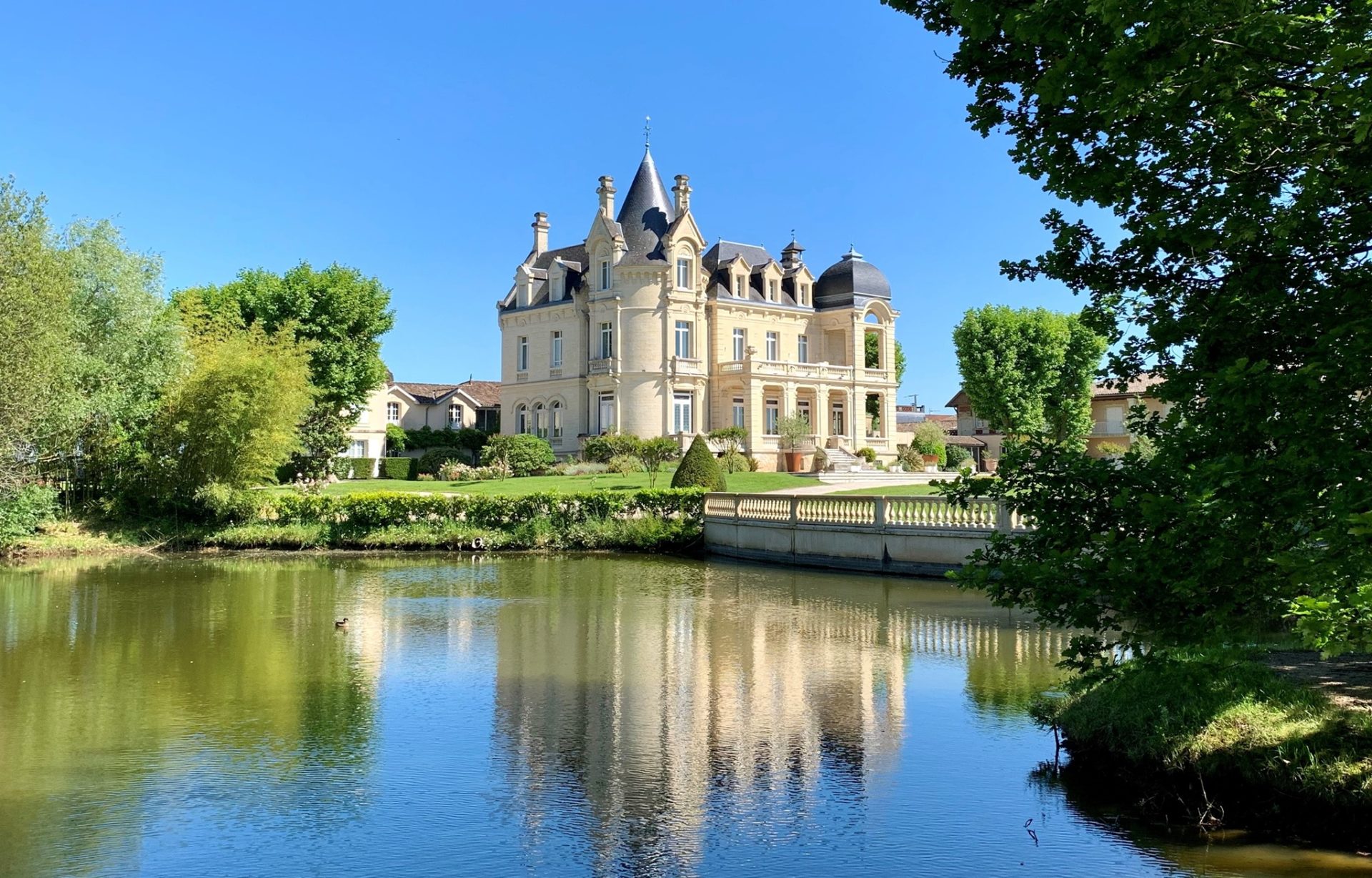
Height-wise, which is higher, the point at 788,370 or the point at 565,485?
the point at 788,370

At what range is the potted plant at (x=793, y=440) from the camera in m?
48.9

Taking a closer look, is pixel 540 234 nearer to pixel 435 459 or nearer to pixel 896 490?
pixel 435 459

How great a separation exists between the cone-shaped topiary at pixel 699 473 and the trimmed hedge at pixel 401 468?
71.8 ft

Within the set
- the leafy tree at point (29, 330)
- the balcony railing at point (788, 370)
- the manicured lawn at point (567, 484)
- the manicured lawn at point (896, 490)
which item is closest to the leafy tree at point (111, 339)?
the leafy tree at point (29, 330)

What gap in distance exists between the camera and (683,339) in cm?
5053

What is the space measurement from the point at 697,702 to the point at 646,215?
42308mm

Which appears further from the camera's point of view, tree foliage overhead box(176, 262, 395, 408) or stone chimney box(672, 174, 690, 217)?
stone chimney box(672, 174, 690, 217)

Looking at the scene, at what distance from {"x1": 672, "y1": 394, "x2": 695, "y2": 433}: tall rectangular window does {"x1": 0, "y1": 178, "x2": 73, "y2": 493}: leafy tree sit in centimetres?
2692

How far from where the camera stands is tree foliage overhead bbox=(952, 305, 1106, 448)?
169ft

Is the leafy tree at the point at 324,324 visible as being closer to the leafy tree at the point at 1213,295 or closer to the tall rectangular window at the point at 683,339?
the tall rectangular window at the point at 683,339

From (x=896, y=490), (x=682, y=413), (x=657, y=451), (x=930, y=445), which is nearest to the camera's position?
(x=896, y=490)

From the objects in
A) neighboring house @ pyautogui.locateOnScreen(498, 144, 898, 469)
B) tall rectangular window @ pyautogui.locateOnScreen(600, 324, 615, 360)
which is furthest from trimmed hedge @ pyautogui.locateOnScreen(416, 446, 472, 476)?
tall rectangular window @ pyautogui.locateOnScreen(600, 324, 615, 360)

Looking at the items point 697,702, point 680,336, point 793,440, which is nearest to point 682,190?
point 680,336

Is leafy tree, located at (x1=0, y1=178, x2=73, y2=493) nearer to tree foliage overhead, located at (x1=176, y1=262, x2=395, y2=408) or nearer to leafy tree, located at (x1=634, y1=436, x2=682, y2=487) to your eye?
tree foliage overhead, located at (x1=176, y1=262, x2=395, y2=408)
